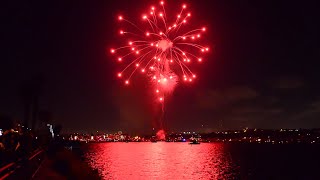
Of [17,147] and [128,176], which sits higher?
[17,147]

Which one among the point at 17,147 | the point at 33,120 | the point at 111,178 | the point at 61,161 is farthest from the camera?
the point at 33,120

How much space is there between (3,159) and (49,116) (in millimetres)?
116289

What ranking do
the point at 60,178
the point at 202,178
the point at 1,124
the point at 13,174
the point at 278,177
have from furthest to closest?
the point at 278,177 → the point at 202,178 → the point at 1,124 → the point at 60,178 → the point at 13,174

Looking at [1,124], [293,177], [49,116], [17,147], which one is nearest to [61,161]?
[17,147]

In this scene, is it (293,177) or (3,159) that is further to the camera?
(293,177)

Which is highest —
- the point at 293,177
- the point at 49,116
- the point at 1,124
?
the point at 49,116

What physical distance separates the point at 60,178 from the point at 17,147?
176 inches

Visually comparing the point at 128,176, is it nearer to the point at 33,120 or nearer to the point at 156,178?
the point at 156,178

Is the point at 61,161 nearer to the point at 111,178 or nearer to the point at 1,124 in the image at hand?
the point at 1,124

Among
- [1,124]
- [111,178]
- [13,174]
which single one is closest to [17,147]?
[13,174]

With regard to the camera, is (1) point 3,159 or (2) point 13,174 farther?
(1) point 3,159

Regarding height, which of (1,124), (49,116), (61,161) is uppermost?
(49,116)

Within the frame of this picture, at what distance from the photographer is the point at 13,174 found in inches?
885

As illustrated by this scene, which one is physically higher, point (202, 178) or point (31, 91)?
point (31, 91)
